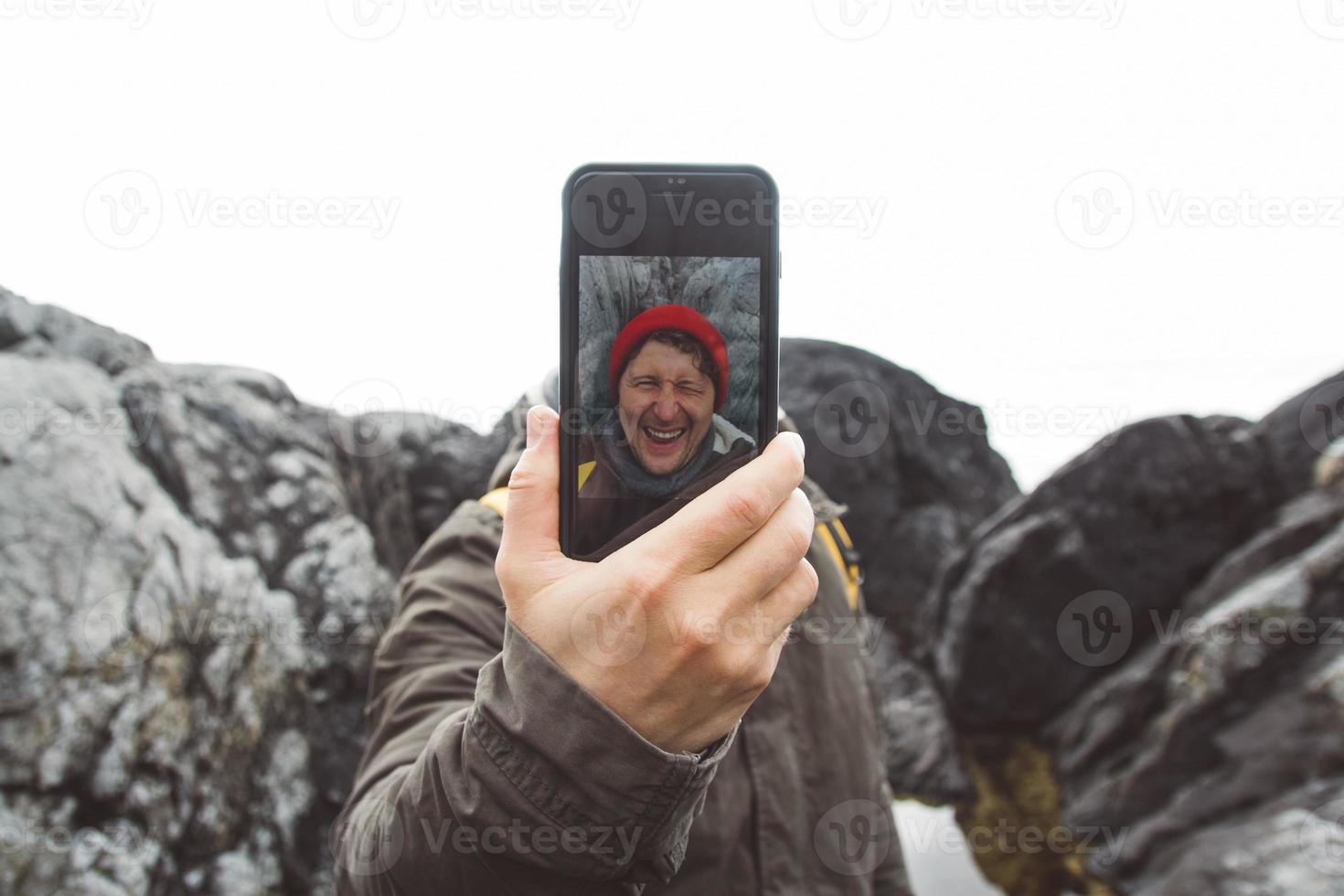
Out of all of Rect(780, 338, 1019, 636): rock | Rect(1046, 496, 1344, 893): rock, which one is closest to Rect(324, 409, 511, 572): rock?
Rect(780, 338, 1019, 636): rock

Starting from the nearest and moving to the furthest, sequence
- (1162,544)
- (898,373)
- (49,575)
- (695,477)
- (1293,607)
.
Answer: (695,477) → (49,575) → (1293,607) → (1162,544) → (898,373)

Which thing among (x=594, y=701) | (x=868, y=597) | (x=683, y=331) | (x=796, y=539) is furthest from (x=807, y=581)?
(x=868, y=597)

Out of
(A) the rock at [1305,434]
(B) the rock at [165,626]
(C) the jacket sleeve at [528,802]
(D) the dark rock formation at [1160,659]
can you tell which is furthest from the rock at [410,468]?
(A) the rock at [1305,434]

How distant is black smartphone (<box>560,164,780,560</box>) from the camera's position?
168cm

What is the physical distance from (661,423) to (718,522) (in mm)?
376

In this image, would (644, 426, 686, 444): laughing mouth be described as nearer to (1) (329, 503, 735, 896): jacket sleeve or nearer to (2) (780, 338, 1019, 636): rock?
(1) (329, 503, 735, 896): jacket sleeve

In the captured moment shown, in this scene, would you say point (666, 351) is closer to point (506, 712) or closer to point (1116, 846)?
point (506, 712)

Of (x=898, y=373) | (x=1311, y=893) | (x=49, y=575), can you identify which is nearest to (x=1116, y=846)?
(x=1311, y=893)

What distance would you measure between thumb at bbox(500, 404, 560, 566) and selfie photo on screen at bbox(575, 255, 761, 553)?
0.09 metres

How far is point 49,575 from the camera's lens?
134 inches

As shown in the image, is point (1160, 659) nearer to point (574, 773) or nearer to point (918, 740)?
point (918, 740)

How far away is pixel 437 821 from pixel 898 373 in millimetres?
8869

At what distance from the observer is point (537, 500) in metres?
1.56

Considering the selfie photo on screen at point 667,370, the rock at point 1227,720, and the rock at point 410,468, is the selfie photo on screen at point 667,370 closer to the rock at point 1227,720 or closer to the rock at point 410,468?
the rock at point 1227,720
